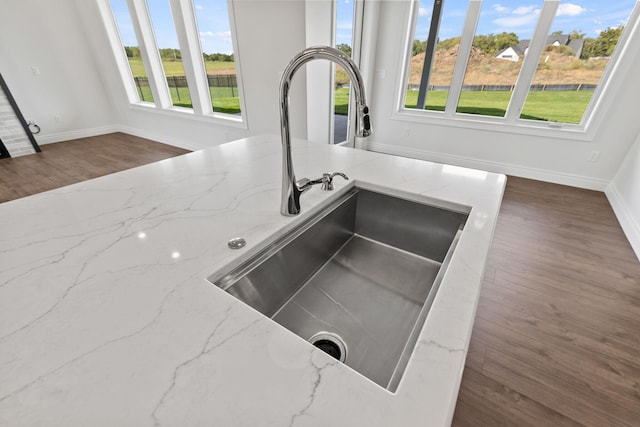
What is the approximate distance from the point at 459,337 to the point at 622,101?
365 centimetres

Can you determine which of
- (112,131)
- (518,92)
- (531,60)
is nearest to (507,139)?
(518,92)

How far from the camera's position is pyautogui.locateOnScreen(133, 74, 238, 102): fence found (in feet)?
12.6

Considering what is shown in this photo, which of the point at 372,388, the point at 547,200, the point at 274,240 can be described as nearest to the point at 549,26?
the point at 547,200

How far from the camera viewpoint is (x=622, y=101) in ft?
8.62

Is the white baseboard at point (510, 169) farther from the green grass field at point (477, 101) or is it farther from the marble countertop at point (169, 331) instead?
the marble countertop at point (169, 331)

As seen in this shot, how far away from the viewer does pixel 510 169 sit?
11.1 ft

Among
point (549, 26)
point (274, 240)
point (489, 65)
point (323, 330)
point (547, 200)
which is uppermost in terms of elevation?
point (549, 26)

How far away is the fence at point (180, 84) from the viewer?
3.84 m

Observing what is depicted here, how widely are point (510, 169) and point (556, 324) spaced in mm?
2444

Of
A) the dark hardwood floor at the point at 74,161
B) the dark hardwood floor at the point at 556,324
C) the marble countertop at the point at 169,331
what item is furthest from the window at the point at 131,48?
the marble countertop at the point at 169,331

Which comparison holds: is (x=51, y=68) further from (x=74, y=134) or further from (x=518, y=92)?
(x=518, y=92)

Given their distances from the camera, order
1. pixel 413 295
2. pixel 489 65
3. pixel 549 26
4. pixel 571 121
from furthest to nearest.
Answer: pixel 489 65
pixel 571 121
pixel 549 26
pixel 413 295

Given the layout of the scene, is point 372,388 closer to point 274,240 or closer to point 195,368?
point 195,368

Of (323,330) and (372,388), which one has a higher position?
(372,388)
